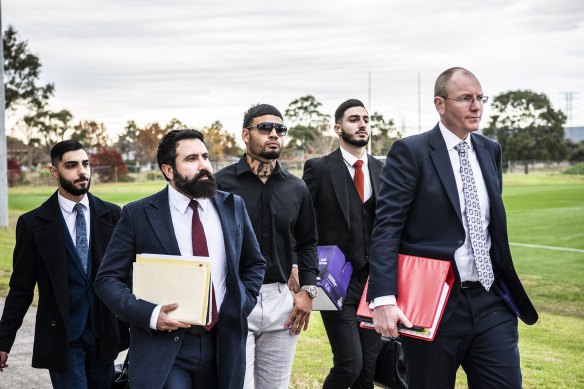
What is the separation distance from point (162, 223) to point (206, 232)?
226mm

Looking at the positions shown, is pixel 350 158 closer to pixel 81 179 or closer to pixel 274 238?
pixel 274 238

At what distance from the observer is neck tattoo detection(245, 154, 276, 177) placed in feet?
18.4

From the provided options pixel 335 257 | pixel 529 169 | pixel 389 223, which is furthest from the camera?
pixel 529 169

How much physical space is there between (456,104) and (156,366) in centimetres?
197

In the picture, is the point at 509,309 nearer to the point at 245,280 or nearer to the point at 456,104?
the point at 456,104

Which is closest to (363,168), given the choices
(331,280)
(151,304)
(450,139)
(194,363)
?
(331,280)

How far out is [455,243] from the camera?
4.21 meters

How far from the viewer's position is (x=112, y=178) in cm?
9300

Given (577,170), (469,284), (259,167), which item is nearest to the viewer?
(469,284)

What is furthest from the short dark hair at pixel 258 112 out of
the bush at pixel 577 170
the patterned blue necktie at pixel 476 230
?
the bush at pixel 577 170

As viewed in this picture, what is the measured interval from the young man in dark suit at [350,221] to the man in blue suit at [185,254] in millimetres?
1896

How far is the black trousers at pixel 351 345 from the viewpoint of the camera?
19.6 feet

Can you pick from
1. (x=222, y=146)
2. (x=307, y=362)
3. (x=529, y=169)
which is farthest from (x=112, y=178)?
(x=307, y=362)

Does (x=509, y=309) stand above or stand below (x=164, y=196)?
below
